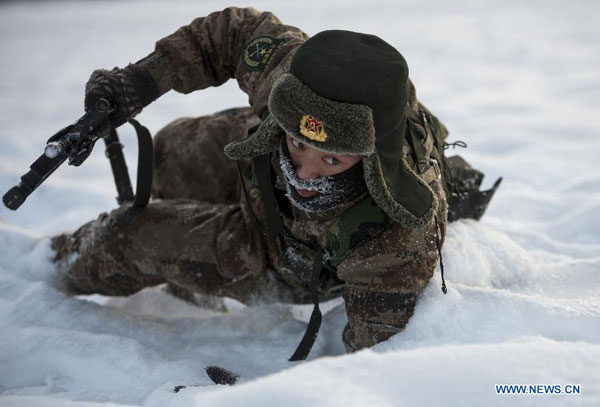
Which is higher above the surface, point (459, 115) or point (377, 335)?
point (377, 335)

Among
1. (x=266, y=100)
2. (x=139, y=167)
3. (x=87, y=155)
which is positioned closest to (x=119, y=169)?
(x=139, y=167)

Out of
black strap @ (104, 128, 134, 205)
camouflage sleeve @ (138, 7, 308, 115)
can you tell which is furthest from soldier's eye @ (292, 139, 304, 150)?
black strap @ (104, 128, 134, 205)

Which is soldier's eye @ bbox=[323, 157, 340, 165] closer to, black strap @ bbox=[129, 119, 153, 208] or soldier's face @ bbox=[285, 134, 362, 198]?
soldier's face @ bbox=[285, 134, 362, 198]

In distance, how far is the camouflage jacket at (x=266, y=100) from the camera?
1394mm

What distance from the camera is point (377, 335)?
55.3 inches

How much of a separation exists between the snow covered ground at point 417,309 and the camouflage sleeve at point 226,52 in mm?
772

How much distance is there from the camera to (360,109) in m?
1.24

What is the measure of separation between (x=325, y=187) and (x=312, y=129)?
176 millimetres

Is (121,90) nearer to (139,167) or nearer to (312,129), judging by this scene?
(139,167)

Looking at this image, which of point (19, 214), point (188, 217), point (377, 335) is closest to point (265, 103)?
point (188, 217)

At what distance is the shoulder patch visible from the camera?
177 cm

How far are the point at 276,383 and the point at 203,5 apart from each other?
392 inches


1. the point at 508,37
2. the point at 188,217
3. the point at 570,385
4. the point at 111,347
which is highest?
the point at 188,217

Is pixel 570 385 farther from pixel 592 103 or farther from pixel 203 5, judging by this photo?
pixel 203 5
